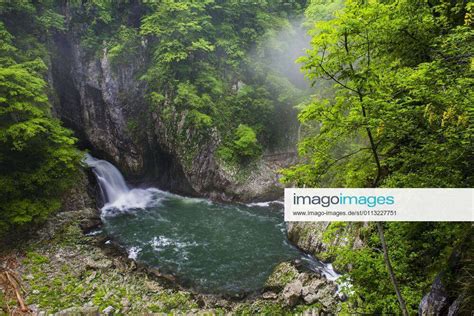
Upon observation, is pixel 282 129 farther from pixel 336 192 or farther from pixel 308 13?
pixel 336 192

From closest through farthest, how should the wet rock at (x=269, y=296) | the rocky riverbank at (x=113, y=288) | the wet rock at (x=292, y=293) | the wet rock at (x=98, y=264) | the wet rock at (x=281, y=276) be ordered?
the rocky riverbank at (x=113, y=288) → the wet rock at (x=292, y=293) → the wet rock at (x=269, y=296) → the wet rock at (x=281, y=276) → the wet rock at (x=98, y=264)

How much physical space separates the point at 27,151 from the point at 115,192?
6250 mm

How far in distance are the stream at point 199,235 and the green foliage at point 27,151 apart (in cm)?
330

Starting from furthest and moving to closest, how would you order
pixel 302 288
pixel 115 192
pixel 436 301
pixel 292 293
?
pixel 115 192 < pixel 302 288 < pixel 292 293 < pixel 436 301

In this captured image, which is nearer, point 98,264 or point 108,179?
point 98,264

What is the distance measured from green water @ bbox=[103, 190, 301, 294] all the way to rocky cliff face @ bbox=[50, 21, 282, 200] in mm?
1384

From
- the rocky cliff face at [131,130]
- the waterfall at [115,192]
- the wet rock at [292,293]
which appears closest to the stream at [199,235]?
the waterfall at [115,192]

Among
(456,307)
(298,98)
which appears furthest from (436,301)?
(298,98)

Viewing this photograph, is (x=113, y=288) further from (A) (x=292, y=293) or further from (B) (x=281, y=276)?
(A) (x=292, y=293)

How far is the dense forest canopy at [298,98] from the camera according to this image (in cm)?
477

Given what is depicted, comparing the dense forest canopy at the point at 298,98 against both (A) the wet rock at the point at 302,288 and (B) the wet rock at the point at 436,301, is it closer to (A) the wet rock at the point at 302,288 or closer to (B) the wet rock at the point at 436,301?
(B) the wet rock at the point at 436,301

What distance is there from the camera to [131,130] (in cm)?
2028

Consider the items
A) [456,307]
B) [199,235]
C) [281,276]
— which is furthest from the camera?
[199,235]

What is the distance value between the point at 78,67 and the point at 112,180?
7.57 metres
